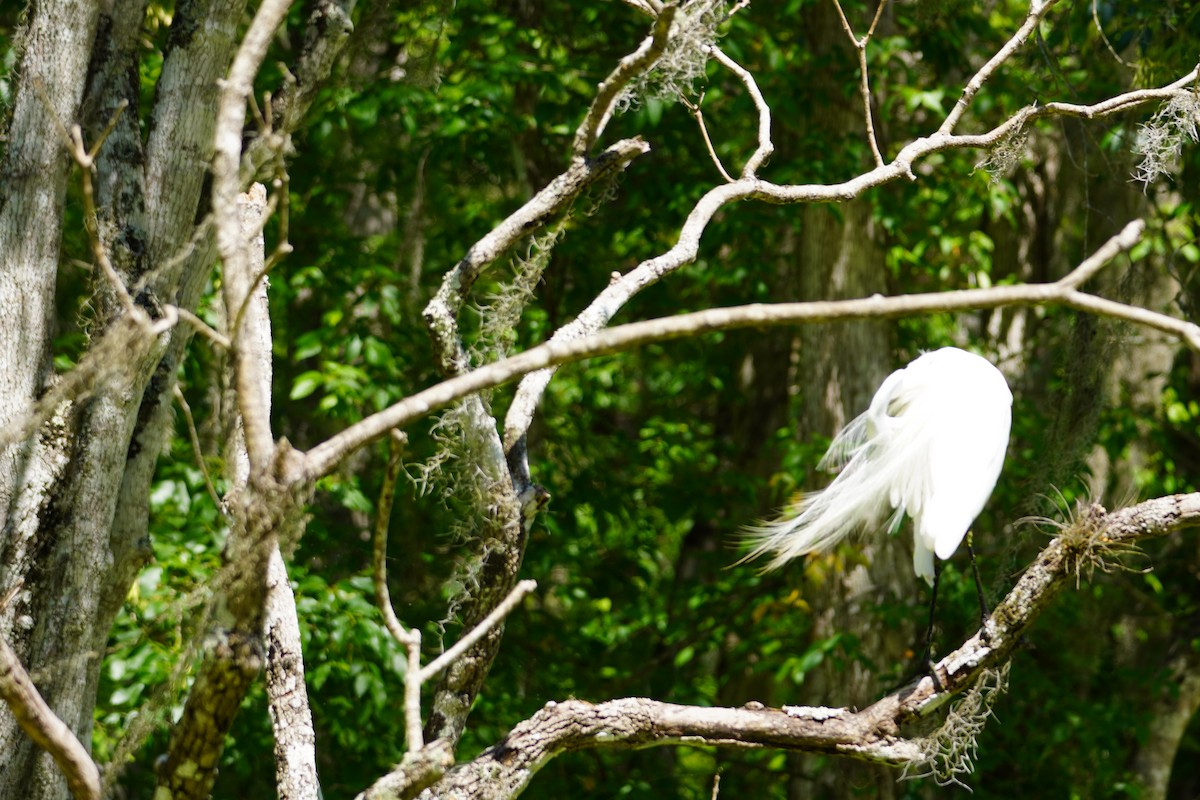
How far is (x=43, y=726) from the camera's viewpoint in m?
1.18

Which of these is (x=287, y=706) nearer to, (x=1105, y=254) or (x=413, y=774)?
(x=413, y=774)

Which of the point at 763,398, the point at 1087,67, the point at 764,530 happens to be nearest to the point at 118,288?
the point at 764,530

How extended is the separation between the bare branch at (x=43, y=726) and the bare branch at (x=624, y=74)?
113 cm

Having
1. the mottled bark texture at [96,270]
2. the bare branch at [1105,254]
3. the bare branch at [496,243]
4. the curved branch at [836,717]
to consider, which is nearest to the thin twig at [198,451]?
the mottled bark texture at [96,270]

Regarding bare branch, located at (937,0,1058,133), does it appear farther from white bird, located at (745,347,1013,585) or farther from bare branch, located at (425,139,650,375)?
white bird, located at (745,347,1013,585)

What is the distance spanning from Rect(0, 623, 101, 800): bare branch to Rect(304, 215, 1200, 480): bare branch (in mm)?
385

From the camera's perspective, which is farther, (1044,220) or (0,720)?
(1044,220)

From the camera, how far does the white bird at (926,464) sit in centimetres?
249

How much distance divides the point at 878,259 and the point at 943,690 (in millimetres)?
2718

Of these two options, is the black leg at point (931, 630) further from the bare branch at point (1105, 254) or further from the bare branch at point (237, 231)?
the bare branch at point (237, 231)

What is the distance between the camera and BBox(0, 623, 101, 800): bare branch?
1141 millimetres

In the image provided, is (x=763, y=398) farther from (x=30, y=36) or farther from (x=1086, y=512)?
(x=30, y=36)

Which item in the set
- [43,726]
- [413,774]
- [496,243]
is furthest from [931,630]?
[43,726]

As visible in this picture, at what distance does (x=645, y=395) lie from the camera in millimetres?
5855
